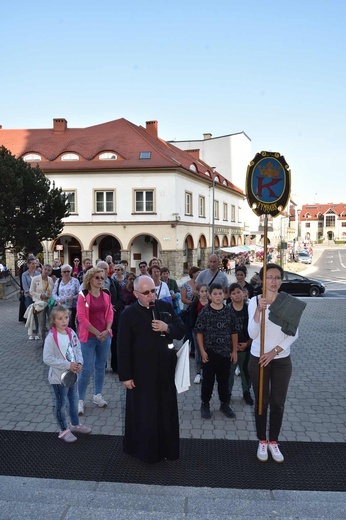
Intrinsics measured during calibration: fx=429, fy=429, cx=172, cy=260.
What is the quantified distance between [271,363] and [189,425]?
1.61m

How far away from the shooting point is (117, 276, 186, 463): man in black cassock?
13.8ft

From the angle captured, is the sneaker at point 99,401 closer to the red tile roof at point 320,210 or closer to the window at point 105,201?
the window at point 105,201

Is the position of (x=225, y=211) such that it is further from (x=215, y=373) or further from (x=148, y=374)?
(x=148, y=374)

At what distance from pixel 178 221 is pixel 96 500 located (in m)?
28.1

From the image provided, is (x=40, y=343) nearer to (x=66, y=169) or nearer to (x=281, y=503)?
(x=281, y=503)

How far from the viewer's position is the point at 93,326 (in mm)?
5754

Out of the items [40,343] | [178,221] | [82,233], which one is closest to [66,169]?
[82,233]

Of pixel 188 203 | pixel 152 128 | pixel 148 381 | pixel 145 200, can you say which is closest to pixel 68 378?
pixel 148 381

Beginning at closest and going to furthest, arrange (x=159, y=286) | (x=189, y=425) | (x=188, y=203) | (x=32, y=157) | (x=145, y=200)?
1. (x=189, y=425)
2. (x=159, y=286)
3. (x=145, y=200)
4. (x=32, y=157)
5. (x=188, y=203)

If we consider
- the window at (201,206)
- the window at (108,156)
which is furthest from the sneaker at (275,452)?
the window at (201,206)

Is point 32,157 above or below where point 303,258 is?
above

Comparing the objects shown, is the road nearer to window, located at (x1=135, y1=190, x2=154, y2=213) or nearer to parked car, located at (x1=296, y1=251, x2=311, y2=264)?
parked car, located at (x1=296, y1=251, x2=311, y2=264)

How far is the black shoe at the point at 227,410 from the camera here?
5570mm

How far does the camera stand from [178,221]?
3134 centimetres
